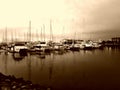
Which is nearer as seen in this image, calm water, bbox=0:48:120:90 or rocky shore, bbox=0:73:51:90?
rocky shore, bbox=0:73:51:90

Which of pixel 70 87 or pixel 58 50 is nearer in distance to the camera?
pixel 70 87

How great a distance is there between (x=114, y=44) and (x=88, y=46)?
61.7m

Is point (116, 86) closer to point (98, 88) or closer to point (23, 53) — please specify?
point (98, 88)

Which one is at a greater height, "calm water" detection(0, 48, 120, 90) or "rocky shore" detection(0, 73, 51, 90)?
"rocky shore" detection(0, 73, 51, 90)

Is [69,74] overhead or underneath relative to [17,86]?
underneath

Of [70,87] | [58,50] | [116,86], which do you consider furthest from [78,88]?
[58,50]

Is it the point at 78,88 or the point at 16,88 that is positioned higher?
the point at 16,88

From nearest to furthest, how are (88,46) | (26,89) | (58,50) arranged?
(26,89) < (58,50) < (88,46)

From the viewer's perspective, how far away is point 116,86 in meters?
29.2

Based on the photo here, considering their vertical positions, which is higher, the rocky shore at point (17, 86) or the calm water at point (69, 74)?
the rocky shore at point (17, 86)

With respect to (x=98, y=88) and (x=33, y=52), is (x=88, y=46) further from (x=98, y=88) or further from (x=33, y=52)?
(x=98, y=88)

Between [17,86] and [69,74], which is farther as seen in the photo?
[69,74]

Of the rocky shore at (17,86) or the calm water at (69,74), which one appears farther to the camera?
the calm water at (69,74)

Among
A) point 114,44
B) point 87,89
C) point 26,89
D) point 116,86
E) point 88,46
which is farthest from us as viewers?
point 114,44
